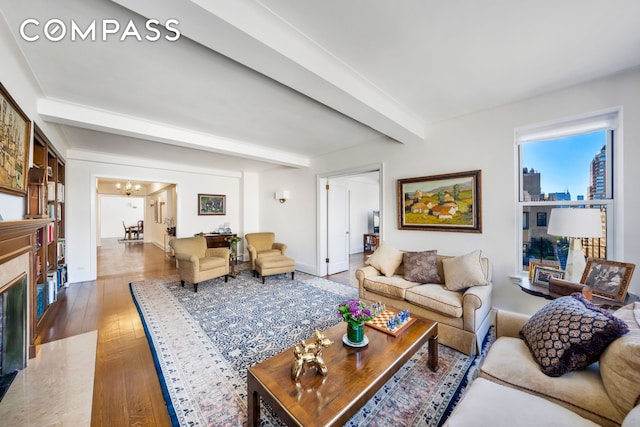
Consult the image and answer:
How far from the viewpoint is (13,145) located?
190 centimetres

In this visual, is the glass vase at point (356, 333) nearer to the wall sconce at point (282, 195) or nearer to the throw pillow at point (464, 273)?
the throw pillow at point (464, 273)

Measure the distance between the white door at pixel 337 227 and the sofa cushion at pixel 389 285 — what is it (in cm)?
212

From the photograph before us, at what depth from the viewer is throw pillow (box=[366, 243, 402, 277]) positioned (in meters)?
3.17

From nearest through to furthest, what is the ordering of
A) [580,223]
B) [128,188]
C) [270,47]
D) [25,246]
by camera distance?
[270,47] < [580,223] < [25,246] < [128,188]

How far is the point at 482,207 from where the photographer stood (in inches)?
→ 117

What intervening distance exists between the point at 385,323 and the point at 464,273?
3.88 ft

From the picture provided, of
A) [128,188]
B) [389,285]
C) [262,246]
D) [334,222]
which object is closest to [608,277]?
[389,285]

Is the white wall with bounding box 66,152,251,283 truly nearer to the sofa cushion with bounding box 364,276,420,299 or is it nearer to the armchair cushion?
the armchair cushion

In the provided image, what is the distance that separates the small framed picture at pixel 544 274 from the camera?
90.1 inches

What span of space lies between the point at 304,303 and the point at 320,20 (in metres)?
3.16

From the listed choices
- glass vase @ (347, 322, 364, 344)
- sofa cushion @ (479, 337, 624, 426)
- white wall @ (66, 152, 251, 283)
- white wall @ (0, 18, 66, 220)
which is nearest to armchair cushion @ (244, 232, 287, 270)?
white wall @ (66, 152, 251, 283)

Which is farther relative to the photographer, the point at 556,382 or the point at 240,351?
the point at 240,351

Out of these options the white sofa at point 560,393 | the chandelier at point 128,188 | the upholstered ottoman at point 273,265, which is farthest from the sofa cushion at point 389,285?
the chandelier at point 128,188

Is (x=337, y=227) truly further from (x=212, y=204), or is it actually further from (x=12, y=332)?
(x=12, y=332)
